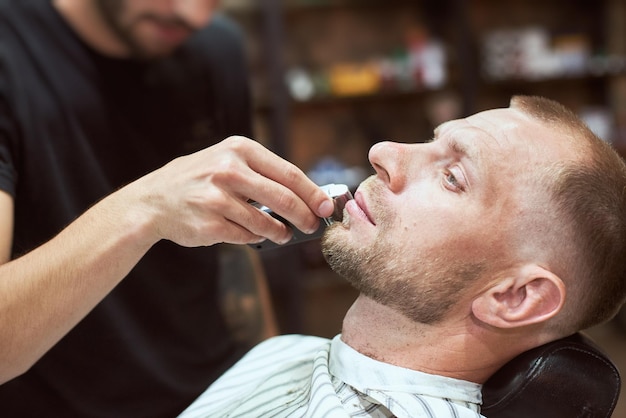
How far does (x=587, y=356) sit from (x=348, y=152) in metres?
2.97

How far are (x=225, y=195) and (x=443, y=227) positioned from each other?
1.45 feet

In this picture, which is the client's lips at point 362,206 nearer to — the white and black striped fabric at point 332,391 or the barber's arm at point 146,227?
the barber's arm at point 146,227

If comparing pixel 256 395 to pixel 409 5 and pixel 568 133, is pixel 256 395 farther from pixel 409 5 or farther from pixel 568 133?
pixel 409 5

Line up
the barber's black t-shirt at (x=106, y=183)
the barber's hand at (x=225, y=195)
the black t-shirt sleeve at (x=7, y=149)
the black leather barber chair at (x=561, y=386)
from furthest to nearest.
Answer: the barber's black t-shirt at (x=106, y=183)
the black t-shirt sleeve at (x=7, y=149)
the black leather barber chair at (x=561, y=386)
the barber's hand at (x=225, y=195)

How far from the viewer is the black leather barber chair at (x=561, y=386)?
1.21 meters

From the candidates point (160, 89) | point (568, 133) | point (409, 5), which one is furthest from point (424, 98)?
point (568, 133)

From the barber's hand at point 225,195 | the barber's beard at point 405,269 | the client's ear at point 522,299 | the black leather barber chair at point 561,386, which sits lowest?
the black leather barber chair at point 561,386

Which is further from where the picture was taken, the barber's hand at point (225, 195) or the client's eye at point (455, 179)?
the client's eye at point (455, 179)

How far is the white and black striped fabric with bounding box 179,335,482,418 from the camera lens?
125 centimetres

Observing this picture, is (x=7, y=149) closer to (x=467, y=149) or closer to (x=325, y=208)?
(x=325, y=208)

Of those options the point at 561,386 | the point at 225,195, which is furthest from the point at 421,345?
the point at 225,195

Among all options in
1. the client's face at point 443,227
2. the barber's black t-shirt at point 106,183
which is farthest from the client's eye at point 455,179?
the barber's black t-shirt at point 106,183

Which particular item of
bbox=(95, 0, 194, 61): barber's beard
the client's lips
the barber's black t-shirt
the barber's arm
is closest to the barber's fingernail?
the barber's arm

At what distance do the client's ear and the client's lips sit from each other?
0.26 metres
